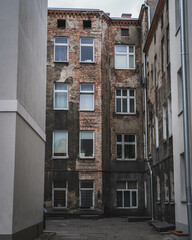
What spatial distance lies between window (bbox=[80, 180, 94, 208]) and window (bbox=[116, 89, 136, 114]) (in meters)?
5.75

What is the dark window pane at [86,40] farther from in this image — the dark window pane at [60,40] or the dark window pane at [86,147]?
the dark window pane at [86,147]

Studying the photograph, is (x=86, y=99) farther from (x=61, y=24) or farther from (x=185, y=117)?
(x=185, y=117)

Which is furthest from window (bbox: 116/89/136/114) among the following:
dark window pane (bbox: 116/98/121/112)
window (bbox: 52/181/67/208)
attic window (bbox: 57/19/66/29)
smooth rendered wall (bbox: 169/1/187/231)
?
smooth rendered wall (bbox: 169/1/187/231)

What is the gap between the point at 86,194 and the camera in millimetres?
28781

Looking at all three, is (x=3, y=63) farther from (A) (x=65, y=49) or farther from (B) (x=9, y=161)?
(A) (x=65, y=49)

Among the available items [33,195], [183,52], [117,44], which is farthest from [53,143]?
[183,52]

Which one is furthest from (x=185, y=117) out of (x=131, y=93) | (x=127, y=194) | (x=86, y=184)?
(x=131, y=93)

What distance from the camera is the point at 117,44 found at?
103 feet

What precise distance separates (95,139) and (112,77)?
4952 millimetres

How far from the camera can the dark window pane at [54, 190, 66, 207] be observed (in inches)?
1126

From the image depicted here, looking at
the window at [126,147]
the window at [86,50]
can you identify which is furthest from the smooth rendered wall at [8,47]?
the window at [126,147]

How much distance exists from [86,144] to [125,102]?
174 inches

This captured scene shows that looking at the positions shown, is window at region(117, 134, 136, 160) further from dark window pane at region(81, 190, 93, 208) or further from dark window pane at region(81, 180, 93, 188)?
dark window pane at region(81, 190, 93, 208)

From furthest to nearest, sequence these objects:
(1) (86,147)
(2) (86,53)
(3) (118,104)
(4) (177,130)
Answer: (3) (118,104), (2) (86,53), (1) (86,147), (4) (177,130)
